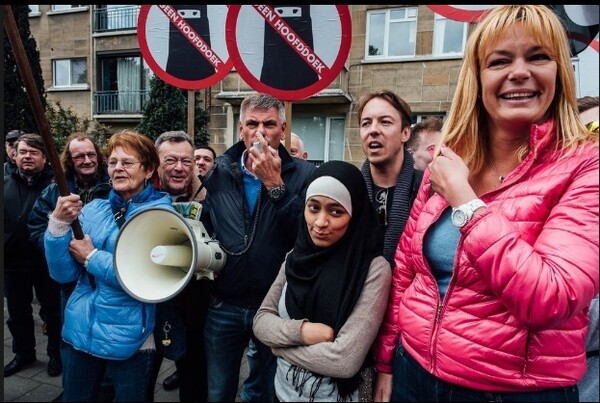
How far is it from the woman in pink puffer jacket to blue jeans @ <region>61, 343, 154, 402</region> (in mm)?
1422

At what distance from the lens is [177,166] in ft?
9.29

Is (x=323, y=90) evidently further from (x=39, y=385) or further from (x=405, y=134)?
(x=39, y=385)

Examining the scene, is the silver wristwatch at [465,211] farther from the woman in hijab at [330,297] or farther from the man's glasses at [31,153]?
the man's glasses at [31,153]

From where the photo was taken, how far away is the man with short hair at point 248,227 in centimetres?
197

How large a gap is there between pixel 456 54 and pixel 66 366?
10.9 metres

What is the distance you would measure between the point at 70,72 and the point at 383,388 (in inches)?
732

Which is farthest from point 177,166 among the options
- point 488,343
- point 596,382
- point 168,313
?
point 596,382

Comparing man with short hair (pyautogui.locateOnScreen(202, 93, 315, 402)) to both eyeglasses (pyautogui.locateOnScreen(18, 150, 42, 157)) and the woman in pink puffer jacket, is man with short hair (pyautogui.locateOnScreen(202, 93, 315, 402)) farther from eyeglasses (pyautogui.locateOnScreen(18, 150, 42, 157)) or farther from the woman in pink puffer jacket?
eyeglasses (pyautogui.locateOnScreen(18, 150, 42, 157))

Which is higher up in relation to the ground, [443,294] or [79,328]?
[443,294]

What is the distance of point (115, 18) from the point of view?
15938 mm

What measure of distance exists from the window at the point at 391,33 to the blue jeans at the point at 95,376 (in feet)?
36.0

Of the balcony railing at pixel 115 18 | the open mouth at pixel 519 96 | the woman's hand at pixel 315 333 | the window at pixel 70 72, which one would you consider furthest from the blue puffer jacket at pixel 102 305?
the window at pixel 70 72

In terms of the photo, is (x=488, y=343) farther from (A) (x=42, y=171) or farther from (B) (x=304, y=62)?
(A) (x=42, y=171)

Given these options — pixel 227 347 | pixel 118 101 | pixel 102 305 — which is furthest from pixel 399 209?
pixel 118 101
